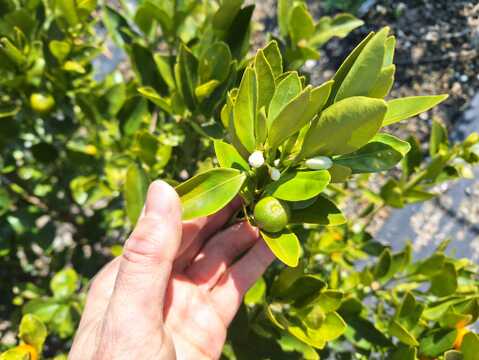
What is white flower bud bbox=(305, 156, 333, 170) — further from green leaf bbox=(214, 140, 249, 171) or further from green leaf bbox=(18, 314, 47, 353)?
green leaf bbox=(18, 314, 47, 353)

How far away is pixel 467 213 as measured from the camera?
201 centimetres

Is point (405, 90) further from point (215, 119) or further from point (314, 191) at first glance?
point (314, 191)

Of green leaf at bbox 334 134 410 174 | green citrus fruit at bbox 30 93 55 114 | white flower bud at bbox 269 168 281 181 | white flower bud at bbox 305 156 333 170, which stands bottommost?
green leaf at bbox 334 134 410 174

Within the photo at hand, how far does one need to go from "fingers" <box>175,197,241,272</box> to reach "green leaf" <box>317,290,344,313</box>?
0.85 feet

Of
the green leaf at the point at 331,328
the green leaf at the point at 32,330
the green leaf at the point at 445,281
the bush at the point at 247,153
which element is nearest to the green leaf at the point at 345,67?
the bush at the point at 247,153

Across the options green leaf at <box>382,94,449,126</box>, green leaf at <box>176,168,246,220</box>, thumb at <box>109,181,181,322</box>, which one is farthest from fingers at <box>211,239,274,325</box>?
green leaf at <box>382,94,449,126</box>

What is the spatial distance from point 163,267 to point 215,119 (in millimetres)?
341

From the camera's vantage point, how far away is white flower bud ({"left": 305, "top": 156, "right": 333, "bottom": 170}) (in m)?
0.64

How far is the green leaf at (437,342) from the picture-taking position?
903 millimetres

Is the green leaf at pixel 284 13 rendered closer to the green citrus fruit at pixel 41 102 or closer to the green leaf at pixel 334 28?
the green leaf at pixel 334 28

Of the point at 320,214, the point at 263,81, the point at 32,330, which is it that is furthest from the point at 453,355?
the point at 32,330

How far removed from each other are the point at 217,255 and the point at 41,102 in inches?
21.9

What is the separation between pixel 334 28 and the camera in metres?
1.07

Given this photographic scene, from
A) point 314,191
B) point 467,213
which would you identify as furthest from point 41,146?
point 467,213
